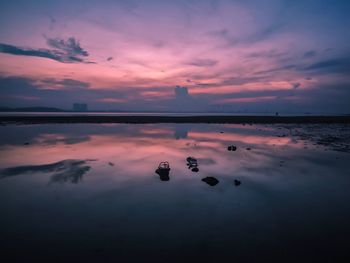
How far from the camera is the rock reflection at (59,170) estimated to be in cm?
1495

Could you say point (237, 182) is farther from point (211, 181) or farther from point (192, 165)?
point (192, 165)

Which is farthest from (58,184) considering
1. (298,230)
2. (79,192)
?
(298,230)

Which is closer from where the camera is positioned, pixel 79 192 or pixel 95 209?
pixel 95 209

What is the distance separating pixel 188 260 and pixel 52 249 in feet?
14.4

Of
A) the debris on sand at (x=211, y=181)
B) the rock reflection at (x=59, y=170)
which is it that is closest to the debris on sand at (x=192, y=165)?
the debris on sand at (x=211, y=181)

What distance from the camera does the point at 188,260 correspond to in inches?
269

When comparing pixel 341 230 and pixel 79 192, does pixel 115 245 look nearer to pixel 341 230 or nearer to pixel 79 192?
pixel 79 192

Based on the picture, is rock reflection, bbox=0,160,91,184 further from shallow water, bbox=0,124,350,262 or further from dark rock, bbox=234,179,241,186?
dark rock, bbox=234,179,241,186

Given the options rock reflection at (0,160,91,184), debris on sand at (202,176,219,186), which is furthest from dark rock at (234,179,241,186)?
rock reflection at (0,160,91,184)

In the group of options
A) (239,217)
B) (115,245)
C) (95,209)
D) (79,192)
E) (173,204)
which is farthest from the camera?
(79,192)

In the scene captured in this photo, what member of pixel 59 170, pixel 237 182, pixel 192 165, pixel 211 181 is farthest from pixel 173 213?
pixel 59 170

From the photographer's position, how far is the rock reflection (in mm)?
14945

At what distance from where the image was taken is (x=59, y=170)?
1708 cm

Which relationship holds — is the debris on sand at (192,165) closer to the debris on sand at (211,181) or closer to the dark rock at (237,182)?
the debris on sand at (211,181)
